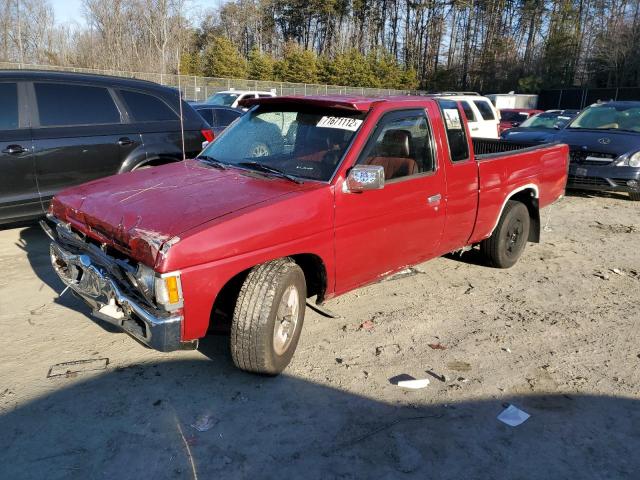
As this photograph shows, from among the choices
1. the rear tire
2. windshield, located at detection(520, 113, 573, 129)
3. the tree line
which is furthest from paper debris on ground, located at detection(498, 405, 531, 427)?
the tree line

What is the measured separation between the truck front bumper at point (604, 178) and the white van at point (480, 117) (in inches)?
119

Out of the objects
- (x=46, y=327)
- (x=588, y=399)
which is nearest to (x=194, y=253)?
(x=46, y=327)

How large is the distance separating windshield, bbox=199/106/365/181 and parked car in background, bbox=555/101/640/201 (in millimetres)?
7242

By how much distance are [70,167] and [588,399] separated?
17.7ft

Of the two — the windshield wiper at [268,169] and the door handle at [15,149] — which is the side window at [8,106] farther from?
the windshield wiper at [268,169]

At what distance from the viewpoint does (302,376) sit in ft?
11.7

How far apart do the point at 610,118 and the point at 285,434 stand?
1030 cm

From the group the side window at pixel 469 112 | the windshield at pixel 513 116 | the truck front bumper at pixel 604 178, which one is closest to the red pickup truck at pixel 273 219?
the truck front bumper at pixel 604 178

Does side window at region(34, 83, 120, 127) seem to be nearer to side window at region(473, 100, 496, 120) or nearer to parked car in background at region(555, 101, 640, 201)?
parked car in background at region(555, 101, 640, 201)

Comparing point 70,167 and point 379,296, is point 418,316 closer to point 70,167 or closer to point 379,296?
point 379,296

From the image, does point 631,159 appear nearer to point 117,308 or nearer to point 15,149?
point 117,308

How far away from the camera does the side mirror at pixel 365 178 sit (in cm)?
353

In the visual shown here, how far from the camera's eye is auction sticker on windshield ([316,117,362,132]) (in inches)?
155

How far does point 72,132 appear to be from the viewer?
5789mm
